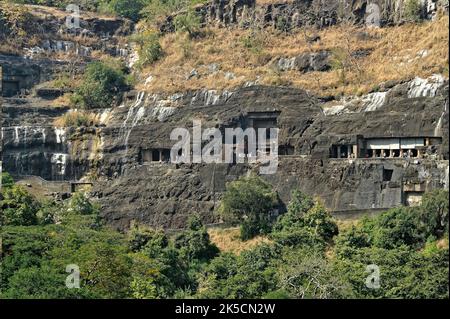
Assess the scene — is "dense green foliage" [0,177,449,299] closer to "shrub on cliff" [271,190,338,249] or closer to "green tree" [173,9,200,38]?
"shrub on cliff" [271,190,338,249]

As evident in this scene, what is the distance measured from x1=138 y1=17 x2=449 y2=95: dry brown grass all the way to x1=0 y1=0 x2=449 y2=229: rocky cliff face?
Answer: 0.94 metres

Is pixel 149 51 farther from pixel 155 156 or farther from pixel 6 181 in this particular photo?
pixel 6 181

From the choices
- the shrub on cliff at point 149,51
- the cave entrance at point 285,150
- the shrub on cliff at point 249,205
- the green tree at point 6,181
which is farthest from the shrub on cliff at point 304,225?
the shrub on cliff at point 149,51

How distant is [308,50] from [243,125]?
798 centimetres

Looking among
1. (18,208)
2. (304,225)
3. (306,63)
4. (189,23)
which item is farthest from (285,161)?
(189,23)

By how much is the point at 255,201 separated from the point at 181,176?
248 inches

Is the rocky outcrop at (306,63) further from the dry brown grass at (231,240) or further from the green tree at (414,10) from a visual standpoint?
the dry brown grass at (231,240)

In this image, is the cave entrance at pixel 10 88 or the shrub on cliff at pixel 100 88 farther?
the cave entrance at pixel 10 88

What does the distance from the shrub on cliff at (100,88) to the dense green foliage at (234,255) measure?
435 inches

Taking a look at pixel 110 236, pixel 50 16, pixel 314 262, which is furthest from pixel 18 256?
pixel 50 16

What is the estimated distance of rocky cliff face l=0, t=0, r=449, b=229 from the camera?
186 feet

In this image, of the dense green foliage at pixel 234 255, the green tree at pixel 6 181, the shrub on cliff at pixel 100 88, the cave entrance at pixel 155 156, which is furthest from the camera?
the shrub on cliff at pixel 100 88

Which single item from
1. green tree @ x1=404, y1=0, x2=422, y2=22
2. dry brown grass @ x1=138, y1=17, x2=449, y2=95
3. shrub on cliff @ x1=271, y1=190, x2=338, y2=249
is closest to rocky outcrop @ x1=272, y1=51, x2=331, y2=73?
dry brown grass @ x1=138, y1=17, x2=449, y2=95

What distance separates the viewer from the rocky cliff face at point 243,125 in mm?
56812
